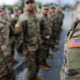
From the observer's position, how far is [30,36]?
2334mm

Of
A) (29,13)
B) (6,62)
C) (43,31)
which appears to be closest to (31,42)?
(29,13)

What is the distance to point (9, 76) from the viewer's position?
6.30 feet

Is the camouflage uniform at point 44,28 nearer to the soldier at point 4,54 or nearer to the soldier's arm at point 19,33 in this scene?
the soldier's arm at point 19,33

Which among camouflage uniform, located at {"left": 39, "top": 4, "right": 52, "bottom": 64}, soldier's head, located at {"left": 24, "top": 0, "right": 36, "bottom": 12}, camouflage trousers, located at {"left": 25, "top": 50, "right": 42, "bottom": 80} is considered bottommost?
camouflage trousers, located at {"left": 25, "top": 50, "right": 42, "bottom": 80}

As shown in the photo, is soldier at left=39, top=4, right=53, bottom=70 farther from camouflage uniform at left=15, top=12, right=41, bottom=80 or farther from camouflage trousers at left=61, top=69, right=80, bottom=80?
camouflage trousers at left=61, top=69, right=80, bottom=80

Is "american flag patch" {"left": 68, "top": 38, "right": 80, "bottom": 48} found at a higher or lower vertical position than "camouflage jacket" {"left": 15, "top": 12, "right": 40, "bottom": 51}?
higher

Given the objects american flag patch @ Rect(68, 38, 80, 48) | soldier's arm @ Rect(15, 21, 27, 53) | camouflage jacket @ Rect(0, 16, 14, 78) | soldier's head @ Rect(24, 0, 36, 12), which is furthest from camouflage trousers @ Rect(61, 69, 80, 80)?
soldier's head @ Rect(24, 0, 36, 12)

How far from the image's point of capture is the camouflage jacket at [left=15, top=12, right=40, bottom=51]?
2.24 metres

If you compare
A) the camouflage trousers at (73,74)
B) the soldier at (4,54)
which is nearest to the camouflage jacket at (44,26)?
the soldier at (4,54)

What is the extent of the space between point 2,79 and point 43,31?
1.71 metres

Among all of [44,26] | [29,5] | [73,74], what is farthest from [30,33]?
[73,74]

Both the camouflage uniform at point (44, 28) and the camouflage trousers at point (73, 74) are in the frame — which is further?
the camouflage uniform at point (44, 28)

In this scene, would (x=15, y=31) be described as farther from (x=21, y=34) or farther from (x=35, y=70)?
(x=35, y=70)

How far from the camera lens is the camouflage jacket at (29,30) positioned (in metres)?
2.24
